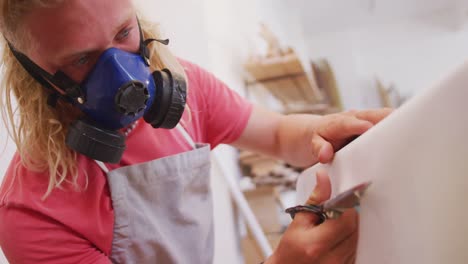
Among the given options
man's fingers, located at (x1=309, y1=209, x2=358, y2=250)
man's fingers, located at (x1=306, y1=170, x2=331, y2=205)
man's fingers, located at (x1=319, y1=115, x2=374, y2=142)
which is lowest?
man's fingers, located at (x1=309, y1=209, x2=358, y2=250)

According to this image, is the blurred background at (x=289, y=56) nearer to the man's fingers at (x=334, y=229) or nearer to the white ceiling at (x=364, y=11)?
the white ceiling at (x=364, y=11)

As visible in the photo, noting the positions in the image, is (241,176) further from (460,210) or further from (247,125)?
(460,210)

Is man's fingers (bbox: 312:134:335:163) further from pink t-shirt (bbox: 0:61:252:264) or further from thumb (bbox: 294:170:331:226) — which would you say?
pink t-shirt (bbox: 0:61:252:264)

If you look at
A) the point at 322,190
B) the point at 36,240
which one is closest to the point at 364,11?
the point at 322,190

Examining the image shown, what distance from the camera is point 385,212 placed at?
0.40 metres

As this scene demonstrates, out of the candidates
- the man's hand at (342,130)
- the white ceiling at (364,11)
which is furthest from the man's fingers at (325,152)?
the white ceiling at (364,11)

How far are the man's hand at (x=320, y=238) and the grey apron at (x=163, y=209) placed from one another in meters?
0.33

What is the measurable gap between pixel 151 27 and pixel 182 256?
0.51 meters

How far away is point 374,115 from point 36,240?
23.9 inches

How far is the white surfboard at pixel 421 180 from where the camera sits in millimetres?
329

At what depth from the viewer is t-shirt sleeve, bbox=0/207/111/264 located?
0.63 metres

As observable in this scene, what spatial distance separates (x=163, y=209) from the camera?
2.58 feet

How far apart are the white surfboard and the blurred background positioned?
0.04 meters

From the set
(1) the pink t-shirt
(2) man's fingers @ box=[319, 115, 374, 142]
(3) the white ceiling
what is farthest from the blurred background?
(1) the pink t-shirt
